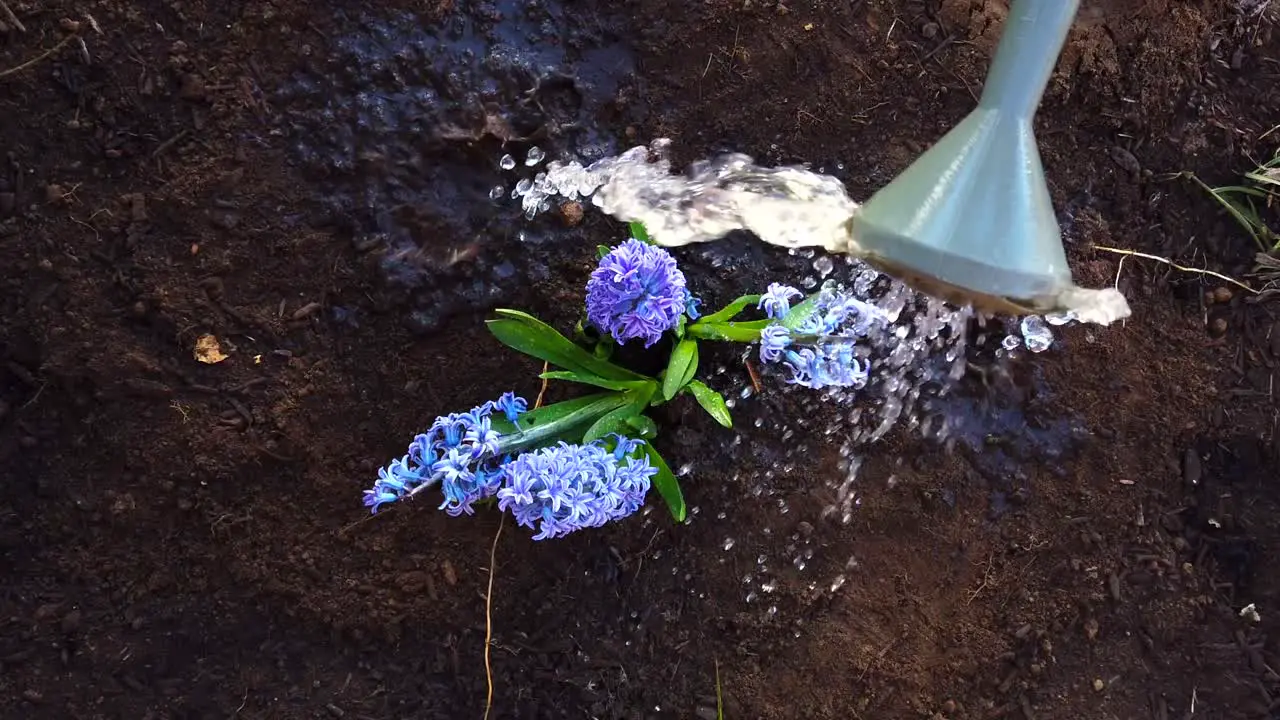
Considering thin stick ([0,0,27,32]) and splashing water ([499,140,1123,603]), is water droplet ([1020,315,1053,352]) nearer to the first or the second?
splashing water ([499,140,1123,603])

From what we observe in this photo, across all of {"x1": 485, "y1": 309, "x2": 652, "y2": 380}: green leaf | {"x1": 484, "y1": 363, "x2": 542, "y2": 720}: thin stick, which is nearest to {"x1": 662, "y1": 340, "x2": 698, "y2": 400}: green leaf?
{"x1": 485, "y1": 309, "x2": 652, "y2": 380}: green leaf

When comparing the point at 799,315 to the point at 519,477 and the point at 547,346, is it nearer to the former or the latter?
the point at 547,346

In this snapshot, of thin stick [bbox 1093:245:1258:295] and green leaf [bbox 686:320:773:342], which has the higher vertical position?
thin stick [bbox 1093:245:1258:295]

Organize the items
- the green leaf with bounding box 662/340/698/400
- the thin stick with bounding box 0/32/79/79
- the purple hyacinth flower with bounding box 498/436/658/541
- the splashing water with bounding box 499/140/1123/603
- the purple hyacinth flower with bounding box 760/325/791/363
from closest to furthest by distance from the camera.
→ the purple hyacinth flower with bounding box 498/436/658/541, the purple hyacinth flower with bounding box 760/325/791/363, the green leaf with bounding box 662/340/698/400, the thin stick with bounding box 0/32/79/79, the splashing water with bounding box 499/140/1123/603

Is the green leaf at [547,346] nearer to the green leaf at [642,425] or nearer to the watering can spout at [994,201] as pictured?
the green leaf at [642,425]

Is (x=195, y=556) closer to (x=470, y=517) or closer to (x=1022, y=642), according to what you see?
A: (x=470, y=517)

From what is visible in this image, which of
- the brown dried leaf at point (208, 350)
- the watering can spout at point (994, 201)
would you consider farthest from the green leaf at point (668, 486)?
the brown dried leaf at point (208, 350)

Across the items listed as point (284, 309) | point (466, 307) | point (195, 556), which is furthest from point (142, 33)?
point (195, 556)
